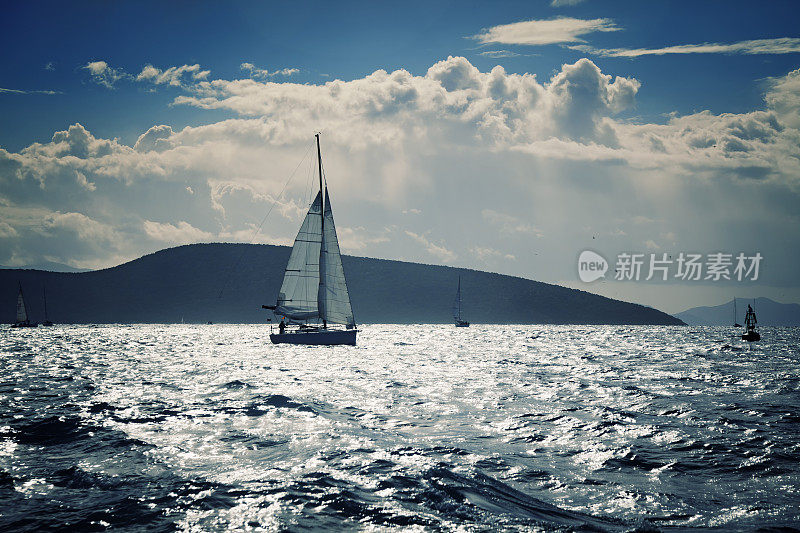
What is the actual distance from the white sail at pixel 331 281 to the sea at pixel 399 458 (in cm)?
2991

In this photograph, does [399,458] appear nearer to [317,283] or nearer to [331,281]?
[331,281]

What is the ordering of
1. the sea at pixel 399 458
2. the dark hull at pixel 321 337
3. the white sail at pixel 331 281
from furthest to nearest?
1. the dark hull at pixel 321 337
2. the white sail at pixel 331 281
3. the sea at pixel 399 458

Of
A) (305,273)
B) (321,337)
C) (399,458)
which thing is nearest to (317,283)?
(305,273)

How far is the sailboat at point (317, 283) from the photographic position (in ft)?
195

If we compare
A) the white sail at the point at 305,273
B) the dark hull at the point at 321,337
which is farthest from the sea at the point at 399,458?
the white sail at the point at 305,273

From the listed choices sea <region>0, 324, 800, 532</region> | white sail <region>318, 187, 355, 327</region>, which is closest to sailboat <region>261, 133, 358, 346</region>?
white sail <region>318, 187, 355, 327</region>

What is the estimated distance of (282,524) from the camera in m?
10.0

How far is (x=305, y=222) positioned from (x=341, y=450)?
45288mm

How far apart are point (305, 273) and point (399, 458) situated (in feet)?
153

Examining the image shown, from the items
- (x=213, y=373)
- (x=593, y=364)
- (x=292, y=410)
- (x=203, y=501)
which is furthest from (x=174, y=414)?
(x=593, y=364)

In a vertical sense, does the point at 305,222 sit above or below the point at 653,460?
above

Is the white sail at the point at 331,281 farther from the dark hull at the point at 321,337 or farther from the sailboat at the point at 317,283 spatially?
the dark hull at the point at 321,337

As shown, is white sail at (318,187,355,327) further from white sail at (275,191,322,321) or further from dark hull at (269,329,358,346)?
dark hull at (269,329,358,346)

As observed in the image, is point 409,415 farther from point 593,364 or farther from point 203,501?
point 593,364
